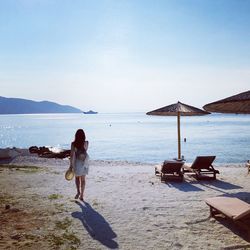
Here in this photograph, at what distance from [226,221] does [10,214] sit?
496cm

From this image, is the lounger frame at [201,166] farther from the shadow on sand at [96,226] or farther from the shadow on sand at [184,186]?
the shadow on sand at [96,226]

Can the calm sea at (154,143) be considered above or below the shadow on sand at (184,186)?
below

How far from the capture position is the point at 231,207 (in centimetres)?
598

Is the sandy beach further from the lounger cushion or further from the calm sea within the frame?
the calm sea

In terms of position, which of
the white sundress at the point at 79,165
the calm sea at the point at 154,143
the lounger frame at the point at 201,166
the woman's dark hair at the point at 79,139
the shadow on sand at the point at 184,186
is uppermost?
the woman's dark hair at the point at 79,139

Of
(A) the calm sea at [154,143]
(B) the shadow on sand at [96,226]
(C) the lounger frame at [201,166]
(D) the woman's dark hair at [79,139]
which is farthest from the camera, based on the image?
(A) the calm sea at [154,143]

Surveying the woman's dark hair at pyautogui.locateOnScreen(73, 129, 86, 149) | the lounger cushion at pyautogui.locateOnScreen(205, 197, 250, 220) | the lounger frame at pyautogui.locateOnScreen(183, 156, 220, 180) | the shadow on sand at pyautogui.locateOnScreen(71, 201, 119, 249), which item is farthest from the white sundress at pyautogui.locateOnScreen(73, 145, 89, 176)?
the lounger frame at pyautogui.locateOnScreen(183, 156, 220, 180)

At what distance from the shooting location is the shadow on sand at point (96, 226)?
17.9ft

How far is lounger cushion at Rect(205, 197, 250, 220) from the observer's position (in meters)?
5.33

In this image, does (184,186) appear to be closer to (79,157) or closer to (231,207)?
(79,157)

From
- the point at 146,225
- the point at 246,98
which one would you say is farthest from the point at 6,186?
the point at 246,98

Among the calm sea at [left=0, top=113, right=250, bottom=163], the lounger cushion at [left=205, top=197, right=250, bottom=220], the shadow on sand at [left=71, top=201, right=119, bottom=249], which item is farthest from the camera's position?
the calm sea at [left=0, top=113, right=250, bottom=163]

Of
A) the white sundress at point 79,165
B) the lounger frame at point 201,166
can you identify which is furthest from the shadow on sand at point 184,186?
the white sundress at point 79,165

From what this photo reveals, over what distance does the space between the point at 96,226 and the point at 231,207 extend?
9.13 feet
